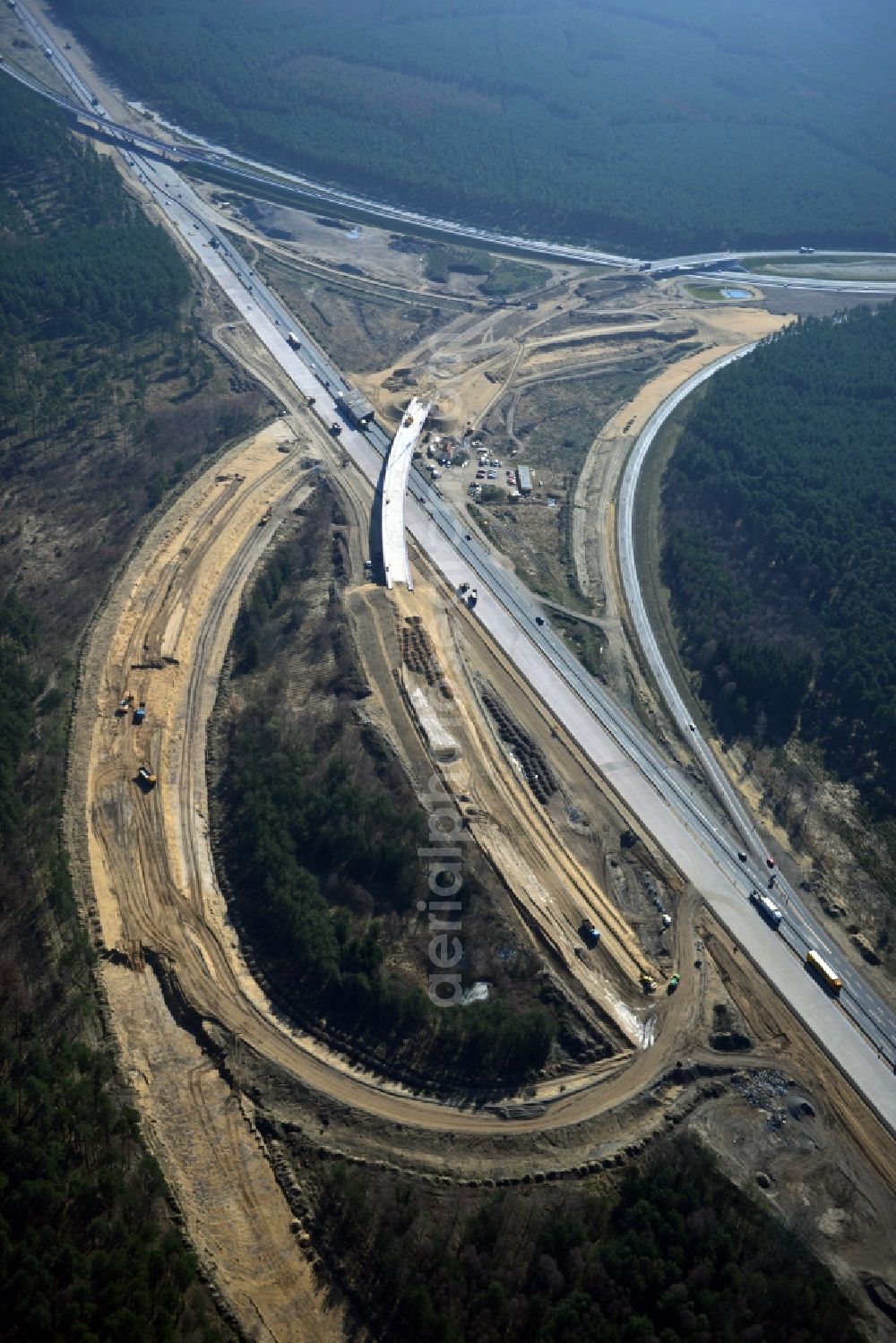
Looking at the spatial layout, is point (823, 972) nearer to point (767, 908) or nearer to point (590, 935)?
point (767, 908)

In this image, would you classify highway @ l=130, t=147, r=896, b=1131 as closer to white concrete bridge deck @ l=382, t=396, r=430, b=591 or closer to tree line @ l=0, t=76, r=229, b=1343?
white concrete bridge deck @ l=382, t=396, r=430, b=591

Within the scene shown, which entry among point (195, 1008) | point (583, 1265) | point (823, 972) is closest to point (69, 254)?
point (195, 1008)

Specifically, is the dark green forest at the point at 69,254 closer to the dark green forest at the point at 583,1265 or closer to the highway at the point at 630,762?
the highway at the point at 630,762

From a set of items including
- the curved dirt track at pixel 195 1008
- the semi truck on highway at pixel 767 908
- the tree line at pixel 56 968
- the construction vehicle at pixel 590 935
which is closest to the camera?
the tree line at pixel 56 968

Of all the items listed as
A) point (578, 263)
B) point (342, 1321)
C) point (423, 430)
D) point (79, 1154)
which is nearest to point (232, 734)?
point (79, 1154)

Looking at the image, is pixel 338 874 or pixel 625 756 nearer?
pixel 338 874

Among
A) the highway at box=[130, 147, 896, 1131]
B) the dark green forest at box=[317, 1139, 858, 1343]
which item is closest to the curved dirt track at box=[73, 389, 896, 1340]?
the dark green forest at box=[317, 1139, 858, 1343]

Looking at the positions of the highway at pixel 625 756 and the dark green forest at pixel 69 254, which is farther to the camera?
the dark green forest at pixel 69 254

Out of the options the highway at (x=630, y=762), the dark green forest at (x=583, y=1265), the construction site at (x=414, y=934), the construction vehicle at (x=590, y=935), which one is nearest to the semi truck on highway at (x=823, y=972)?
the highway at (x=630, y=762)

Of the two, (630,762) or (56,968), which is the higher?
(56,968)
